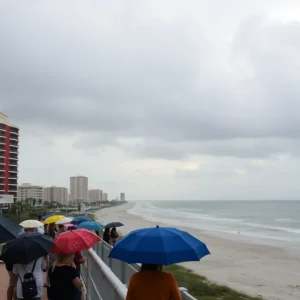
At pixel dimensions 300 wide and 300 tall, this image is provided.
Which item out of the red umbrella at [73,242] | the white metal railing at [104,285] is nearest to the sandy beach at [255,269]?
the white metal railing at [104,285]

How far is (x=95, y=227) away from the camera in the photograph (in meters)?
11.4

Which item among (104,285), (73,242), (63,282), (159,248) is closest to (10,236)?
(73,242)

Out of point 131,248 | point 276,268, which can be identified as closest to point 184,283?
point 276,268

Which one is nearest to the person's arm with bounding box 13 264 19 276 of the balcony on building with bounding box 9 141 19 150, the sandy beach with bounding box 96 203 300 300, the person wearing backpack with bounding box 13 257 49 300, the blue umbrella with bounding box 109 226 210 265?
the person wearing backpack with bounding box 13 257 49 300

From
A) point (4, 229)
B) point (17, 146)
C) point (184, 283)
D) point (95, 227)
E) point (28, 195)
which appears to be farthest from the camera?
point (28, 195)

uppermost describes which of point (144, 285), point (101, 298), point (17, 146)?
point (17, 146)

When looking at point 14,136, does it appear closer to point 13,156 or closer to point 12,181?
point 13,156

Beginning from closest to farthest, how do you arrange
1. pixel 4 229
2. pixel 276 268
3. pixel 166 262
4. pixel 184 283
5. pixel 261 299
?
pixel 166 262 < pixel 4 229 < pixel 261 299 < pixel 184 283 < pixel 276 268

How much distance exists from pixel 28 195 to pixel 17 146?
324 feet

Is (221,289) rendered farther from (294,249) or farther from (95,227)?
(294,249)

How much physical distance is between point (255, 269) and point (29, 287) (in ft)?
64.1

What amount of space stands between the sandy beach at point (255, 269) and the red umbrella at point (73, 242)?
11.3m

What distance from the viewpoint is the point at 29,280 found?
17.3ft

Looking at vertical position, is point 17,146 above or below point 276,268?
above
